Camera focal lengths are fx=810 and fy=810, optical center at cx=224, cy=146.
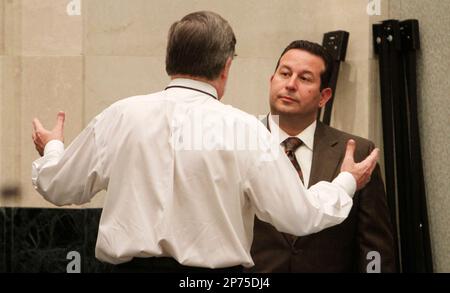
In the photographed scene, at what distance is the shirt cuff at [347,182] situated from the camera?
106 inches

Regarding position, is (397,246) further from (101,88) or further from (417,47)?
(101,88)

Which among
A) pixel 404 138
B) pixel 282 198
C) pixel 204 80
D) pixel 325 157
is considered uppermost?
pixel 204 80

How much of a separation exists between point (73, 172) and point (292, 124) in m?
1.10

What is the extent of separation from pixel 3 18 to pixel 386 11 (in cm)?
196

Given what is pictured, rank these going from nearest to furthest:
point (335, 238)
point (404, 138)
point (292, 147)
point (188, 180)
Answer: point (188, 180)
point (335, 238)
point (292, 147)
point (404, 138)

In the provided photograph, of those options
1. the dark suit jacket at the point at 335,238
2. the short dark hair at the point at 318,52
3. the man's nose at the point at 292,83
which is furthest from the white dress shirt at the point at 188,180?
the short dark hair at the point at 318,52

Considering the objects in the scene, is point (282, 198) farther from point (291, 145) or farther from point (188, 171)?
point (291, 145)

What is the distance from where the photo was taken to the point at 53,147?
269cm

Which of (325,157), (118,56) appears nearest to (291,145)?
A: (325,157)

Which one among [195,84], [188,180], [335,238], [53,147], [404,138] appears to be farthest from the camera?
[404,138]

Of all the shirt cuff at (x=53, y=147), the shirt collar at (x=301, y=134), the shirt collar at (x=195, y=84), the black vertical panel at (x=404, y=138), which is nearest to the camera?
the shirt collar at (x=195, y=84)

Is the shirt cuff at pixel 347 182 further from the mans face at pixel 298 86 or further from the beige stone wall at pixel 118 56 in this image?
the beige stone wall at pixel 118 56

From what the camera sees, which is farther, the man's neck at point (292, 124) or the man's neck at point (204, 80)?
the man's neck at point (292, 124)
